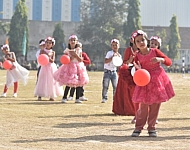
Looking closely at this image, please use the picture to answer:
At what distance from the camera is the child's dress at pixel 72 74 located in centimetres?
1609

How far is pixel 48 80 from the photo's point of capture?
17.5 m

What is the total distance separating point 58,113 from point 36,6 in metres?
103

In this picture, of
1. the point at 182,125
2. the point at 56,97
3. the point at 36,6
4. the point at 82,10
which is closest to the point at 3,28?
the point at 82,10

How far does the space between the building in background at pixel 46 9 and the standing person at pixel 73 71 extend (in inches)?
3857

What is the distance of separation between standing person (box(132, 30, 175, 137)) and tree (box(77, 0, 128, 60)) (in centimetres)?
7205

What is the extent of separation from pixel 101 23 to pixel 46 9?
30.8 m

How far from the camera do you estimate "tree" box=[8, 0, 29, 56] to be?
8194 cm

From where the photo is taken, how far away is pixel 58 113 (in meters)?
13.2

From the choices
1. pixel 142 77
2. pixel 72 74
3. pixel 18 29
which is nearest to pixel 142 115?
pixel 142 77

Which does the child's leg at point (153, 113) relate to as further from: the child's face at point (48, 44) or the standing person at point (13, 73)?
the standing person at point (13, 73)

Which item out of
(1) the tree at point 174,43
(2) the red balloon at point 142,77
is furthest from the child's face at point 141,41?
(1) the tree at point 174,43

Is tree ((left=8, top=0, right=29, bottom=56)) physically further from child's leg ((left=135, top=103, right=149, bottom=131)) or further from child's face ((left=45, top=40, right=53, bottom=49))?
child's leg ((left=135, top=103, right=149, bottom=131))

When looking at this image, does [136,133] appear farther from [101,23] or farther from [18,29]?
[101,23]

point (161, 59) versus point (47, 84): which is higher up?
point (161, 59)
